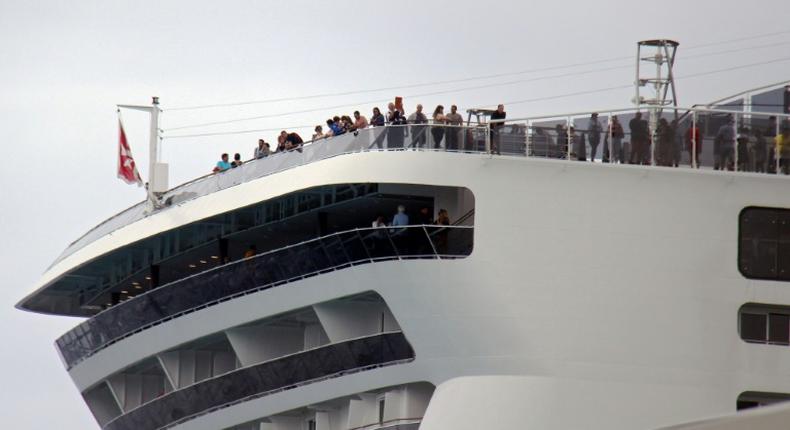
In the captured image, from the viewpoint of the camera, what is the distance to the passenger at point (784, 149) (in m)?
35.5

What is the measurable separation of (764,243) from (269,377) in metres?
12.0

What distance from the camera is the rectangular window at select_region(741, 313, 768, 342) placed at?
34656mm

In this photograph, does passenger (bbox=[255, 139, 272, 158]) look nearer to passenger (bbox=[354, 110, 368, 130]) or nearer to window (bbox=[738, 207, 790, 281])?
passenger (bbox=[354, 110, 368, 130])

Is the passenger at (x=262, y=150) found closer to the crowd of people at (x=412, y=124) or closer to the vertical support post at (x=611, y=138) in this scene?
the crowd of people at (x=412, y=124)

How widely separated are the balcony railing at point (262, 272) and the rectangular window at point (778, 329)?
21.0 ft

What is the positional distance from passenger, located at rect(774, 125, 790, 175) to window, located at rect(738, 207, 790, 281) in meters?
1.01

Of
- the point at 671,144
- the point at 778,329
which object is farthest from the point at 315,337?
the point at 778,329

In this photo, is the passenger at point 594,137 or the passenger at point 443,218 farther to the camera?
the passenger at point 443,218

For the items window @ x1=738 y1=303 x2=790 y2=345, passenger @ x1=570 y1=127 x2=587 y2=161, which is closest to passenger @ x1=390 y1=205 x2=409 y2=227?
passenger @ x1=570 y1=127 x2=587 y2=161

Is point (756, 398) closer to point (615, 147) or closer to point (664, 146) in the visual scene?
point (664, 146)

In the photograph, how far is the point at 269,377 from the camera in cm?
3950

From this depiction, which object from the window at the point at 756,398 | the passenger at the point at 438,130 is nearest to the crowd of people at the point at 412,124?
the passenger at the point at 438,130

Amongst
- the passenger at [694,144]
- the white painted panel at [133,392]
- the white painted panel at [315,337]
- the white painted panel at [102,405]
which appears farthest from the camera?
the white painted panel at [102,405]

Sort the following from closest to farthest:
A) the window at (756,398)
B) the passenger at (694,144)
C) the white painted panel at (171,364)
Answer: the window at (756,398)
the passenger at (694,144)
the white painted panel at (171,364)
